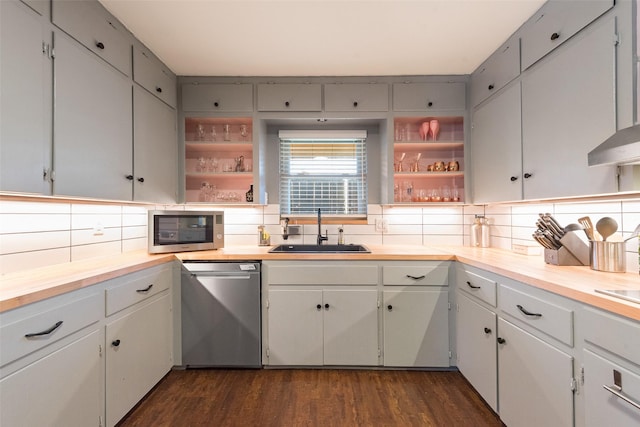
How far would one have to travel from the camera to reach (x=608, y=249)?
1.50 meters

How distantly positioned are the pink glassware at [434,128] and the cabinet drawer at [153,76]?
2273 millimetres

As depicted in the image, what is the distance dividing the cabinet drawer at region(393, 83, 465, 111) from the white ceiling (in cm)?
11

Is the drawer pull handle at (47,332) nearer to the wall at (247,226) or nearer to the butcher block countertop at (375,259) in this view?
the butcher block countertop at (375,259)

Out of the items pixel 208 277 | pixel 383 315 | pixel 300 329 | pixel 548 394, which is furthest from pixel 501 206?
pixel 208 277

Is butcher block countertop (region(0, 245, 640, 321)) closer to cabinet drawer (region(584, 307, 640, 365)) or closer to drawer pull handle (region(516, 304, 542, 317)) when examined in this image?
cabinet drawer (region(584, 307, 640, 365))

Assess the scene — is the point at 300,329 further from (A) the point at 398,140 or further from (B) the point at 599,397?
(A) the point at 398,140

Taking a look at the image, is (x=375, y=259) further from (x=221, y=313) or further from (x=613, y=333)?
(x=613, y=333)

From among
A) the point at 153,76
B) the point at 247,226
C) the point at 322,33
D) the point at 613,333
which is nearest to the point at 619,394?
the point at 613,333

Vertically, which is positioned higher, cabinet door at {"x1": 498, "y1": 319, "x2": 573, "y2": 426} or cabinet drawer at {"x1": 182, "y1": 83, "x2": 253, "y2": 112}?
cabinet drawer at {"x1": 182, "y1": 83, "x2": 253, "y2": 112}

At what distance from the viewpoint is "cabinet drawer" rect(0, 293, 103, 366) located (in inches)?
42.5

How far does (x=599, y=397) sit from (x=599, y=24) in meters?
1.60

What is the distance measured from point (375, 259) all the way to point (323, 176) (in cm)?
115

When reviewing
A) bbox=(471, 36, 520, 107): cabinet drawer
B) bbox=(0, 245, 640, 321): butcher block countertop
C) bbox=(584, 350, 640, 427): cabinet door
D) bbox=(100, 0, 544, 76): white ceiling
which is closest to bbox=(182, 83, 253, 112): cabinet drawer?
bbox=(100, 0, 544, 76): white ceiling

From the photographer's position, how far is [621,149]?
115 cm
